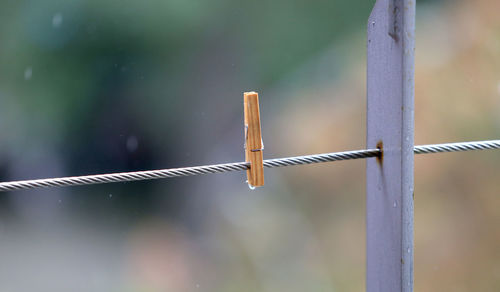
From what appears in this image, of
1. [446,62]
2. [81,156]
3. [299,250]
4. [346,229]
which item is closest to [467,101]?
[446,62]

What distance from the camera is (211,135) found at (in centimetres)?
342

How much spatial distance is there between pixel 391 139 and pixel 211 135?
2.78 metres

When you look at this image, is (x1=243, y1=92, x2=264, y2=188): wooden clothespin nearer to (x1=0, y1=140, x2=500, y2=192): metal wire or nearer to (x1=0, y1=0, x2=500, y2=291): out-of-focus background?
(x1=0, y1=140, x2=500, y2=192): metal wire

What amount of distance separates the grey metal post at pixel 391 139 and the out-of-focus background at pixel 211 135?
Answer: 2.60 m

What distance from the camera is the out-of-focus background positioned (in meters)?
3.12

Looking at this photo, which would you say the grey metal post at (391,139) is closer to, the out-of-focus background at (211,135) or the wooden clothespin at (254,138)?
the wooden clothespin at (254,138)

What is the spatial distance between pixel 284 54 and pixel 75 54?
1.63 metres

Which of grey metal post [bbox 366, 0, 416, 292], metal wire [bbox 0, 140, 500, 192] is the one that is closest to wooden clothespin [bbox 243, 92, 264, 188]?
metal wire [bbox 0, 140, 500, 192]

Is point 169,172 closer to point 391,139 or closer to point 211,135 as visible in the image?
point 391,139

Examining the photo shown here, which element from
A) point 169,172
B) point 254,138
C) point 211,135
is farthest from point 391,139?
point 211,135

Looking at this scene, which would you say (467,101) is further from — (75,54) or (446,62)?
(75,54)

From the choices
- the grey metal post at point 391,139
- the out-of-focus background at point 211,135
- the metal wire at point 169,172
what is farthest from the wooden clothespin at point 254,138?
the out-of-focus background at point 211,135

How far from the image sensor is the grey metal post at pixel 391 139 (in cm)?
64

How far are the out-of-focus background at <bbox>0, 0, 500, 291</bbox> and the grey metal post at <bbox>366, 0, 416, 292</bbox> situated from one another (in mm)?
2603
